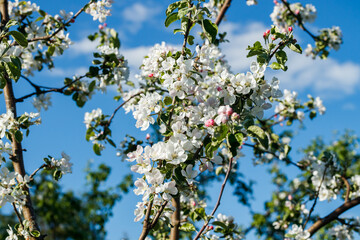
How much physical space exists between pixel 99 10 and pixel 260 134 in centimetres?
238

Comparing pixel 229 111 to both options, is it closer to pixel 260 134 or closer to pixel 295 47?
pixel 260 134

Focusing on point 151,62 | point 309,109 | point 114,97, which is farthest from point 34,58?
point 309,109

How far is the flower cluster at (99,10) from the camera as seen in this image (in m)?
3.37

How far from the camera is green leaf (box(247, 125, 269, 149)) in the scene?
152cm

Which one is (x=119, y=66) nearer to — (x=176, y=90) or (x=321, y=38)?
(x=176, y=90)

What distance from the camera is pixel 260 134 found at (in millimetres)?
1543

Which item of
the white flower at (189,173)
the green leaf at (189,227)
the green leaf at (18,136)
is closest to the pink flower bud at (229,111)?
the white flower at (189,173)

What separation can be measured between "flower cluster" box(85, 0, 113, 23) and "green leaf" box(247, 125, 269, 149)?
2274 mm

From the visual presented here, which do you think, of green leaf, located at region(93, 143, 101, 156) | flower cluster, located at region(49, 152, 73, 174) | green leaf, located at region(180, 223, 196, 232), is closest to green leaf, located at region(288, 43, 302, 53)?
green leaf, located at region(180, 223, 196, 232)

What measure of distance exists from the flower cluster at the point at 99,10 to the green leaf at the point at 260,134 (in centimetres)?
227

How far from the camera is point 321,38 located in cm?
464

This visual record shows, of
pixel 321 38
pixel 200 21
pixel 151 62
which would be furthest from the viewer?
pixel 321 38

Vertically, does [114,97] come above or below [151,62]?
above

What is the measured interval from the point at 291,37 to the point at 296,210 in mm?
2601
